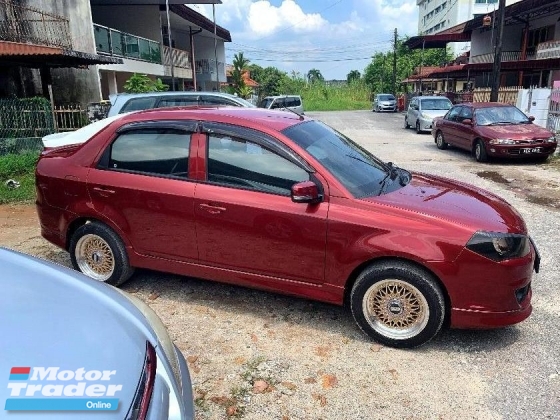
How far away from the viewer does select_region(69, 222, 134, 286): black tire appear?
4332 millimetres

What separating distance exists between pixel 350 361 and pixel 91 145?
3004mm

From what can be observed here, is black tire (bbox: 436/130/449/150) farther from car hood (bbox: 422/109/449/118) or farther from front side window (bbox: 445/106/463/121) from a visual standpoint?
car hood (bbox: 422/109/449/118)

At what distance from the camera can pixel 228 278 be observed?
3939 mm

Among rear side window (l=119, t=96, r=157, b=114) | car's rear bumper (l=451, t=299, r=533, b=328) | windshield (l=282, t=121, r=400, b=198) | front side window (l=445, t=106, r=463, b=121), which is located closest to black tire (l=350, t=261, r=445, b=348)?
car's rear bumper (l=451, t=299, r=533, b=328)

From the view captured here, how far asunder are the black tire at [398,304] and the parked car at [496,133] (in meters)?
8.99

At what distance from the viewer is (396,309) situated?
344cm

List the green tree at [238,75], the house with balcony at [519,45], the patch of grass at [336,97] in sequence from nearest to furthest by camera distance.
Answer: the house with balcony at [519,45] < the green tree at [238,75] < the patch of grass at [336,97]

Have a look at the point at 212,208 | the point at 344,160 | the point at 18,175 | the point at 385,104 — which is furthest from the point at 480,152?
the point at 385,104

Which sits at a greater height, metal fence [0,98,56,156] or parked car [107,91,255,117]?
parked car [107,91,255,117]

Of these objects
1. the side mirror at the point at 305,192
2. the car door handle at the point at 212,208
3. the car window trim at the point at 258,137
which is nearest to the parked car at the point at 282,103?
the car window trim at the point at 258,137

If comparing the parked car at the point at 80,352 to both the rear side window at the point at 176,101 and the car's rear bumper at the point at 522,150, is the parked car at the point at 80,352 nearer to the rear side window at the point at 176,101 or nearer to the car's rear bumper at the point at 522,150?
the rear side window at the point at 176,101

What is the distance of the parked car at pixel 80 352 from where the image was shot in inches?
60.7

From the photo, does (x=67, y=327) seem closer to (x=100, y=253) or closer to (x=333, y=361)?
(x=333, y=361)

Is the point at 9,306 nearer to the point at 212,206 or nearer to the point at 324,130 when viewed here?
the point at 212,206
